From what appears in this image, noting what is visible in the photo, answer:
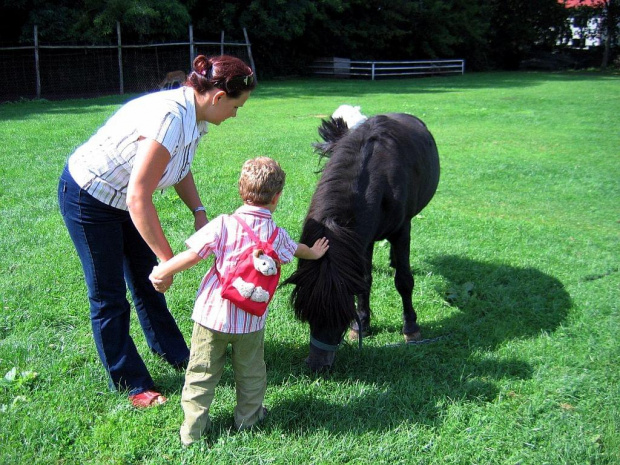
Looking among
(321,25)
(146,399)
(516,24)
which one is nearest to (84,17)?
(321,25)

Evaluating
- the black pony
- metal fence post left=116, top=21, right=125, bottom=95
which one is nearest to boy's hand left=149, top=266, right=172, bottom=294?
the black pony

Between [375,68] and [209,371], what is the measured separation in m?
30.7

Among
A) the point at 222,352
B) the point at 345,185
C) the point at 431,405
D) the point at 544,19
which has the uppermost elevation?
the point at 544,19

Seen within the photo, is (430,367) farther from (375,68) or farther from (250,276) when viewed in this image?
(375,68)

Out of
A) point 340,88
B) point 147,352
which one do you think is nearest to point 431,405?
point 147,352

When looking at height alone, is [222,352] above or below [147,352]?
above

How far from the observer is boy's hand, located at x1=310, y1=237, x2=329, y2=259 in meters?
2.92

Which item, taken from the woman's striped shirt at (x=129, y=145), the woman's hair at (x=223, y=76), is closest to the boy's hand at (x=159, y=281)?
the woman's striped shirt at (x=129, y=145)

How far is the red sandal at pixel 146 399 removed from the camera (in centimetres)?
302

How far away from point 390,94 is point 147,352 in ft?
64.3

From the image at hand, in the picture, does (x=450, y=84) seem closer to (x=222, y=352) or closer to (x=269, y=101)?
(x=269, y=101)

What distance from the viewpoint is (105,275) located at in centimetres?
288

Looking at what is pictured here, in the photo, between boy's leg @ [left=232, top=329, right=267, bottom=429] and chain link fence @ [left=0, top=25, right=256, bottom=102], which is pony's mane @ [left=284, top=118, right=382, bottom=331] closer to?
boy's leg @ [left=232, top=329, right=267, bottom=429]

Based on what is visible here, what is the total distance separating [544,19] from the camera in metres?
41.5
